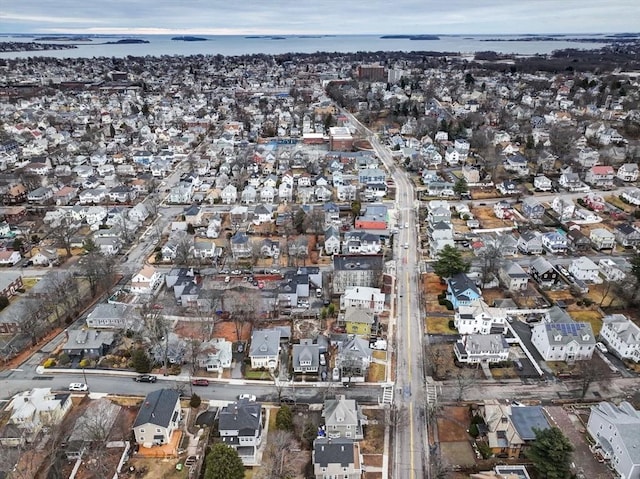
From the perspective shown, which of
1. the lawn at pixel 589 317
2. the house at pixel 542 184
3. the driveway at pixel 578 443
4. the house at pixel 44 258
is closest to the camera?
the driveway at pixel 578 443

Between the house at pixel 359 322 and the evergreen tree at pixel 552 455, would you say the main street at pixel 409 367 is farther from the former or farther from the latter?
the evergreen tree at pixel 552 455

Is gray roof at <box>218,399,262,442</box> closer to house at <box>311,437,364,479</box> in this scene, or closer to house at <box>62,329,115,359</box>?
house at <box>311,437,364,479</box>

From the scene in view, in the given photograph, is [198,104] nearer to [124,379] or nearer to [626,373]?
[124,379]

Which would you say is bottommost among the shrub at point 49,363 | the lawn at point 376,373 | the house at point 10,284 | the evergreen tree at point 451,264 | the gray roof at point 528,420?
the lawn at point 376,373

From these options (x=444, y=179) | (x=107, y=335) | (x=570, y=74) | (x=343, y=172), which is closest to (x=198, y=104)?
(x=343, y=172)

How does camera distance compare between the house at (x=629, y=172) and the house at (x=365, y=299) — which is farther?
the house at (x=629, y=172)

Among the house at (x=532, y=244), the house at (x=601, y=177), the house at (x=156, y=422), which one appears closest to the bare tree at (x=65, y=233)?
the house at (x=156, y=422)

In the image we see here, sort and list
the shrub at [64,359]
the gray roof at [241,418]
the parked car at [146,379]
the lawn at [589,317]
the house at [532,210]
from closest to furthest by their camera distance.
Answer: the gray roof at [241,418] → the parked car at [146,379] → the shrub at [64,359] → the lawn at [589,317] → the house at [532,210]
